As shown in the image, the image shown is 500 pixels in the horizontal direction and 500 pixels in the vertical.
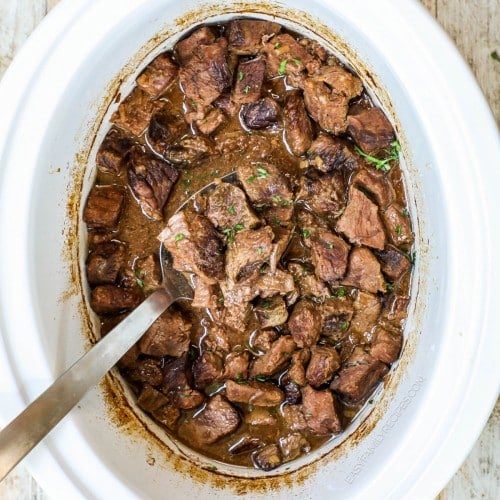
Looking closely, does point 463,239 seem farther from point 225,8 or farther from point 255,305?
point 225,8

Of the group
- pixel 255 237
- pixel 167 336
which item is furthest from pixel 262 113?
pixel 167 336

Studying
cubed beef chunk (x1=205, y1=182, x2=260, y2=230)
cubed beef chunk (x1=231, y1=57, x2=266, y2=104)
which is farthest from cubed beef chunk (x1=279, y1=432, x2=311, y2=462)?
cubed beef chunk (x1=231, y1=57, x2=266, y2=104)

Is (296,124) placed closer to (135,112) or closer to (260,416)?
(135,112)

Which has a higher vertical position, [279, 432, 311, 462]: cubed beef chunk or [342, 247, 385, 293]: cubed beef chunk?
[342, 247, 385, 293]: cubed beef chunk

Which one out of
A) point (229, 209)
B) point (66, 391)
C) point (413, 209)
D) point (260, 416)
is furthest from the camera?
point (260, 416)

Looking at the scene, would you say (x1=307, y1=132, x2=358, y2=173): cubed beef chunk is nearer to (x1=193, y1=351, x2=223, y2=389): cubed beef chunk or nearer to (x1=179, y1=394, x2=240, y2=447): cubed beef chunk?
(x1=193, y1=351, x2=223, y2=389): cubed beef chunk

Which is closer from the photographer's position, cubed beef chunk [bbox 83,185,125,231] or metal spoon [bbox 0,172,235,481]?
metal spoon [bbox 0,172,235,481]

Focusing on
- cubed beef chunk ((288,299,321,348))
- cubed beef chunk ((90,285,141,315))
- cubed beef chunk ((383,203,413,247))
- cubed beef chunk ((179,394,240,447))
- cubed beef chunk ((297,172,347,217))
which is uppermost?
cubed beef chunk ((297,172,347,217))
